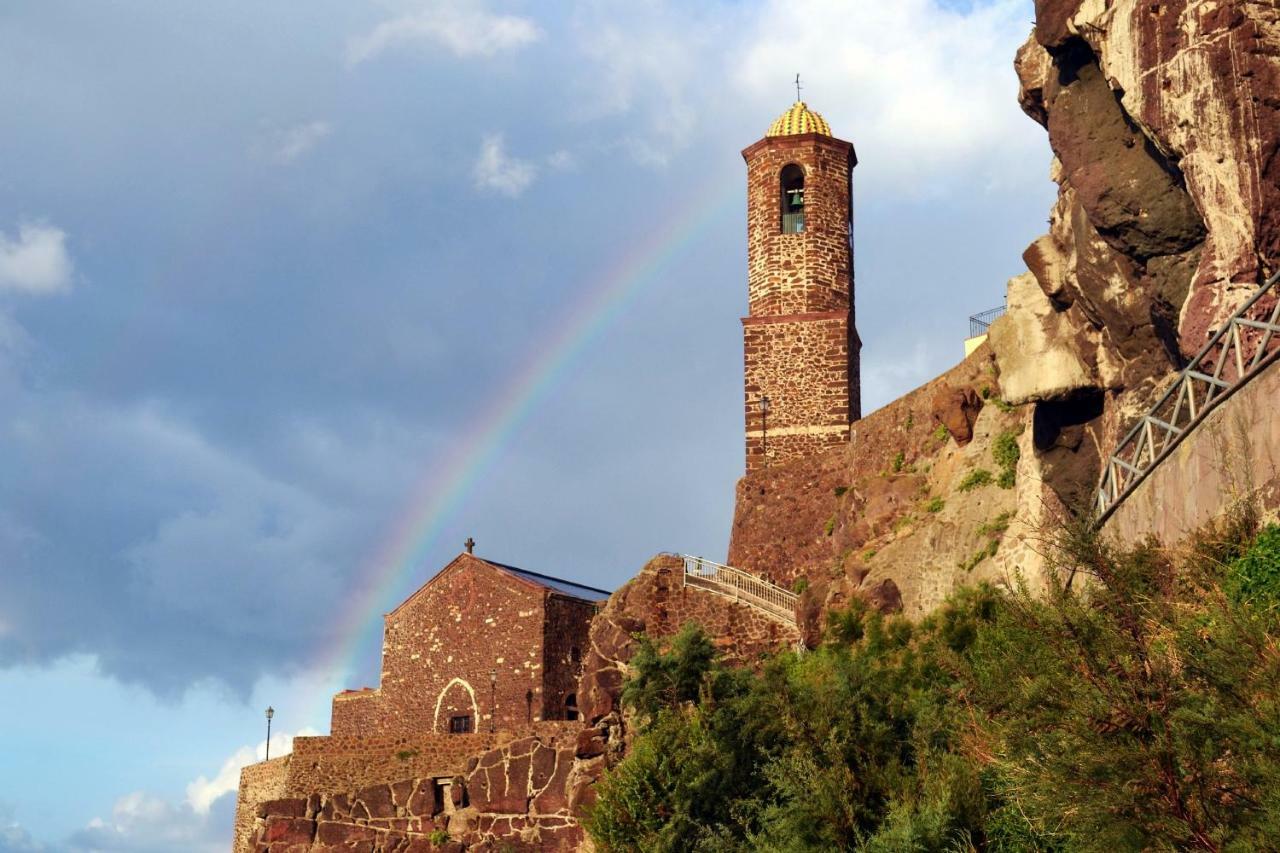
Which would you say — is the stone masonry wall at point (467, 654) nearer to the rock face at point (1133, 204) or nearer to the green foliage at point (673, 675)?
the rock face at point (1133, 204)

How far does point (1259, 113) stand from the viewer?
2058cm

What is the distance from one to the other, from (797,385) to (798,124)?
924 centimetres

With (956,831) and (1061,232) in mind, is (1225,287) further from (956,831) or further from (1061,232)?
(956,831)

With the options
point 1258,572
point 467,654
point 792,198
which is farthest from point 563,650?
point 1258,572

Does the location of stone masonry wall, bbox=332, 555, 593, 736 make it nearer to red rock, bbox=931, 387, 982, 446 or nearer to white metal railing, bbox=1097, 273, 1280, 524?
red rock, bbox=931, 387, 982, 446

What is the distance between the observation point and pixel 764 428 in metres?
45.0

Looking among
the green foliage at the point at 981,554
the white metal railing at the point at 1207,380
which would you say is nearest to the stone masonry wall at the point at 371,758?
the green foliage at the point at 981,554

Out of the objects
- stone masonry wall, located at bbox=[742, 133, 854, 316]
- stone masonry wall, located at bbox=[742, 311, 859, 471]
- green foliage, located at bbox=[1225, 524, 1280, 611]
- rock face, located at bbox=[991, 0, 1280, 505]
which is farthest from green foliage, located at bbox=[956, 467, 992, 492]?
green foliage, located at bbox=[1225, 524, 1280, 611]

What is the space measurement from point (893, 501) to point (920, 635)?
6.14m

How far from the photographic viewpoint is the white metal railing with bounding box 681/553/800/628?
36562mm

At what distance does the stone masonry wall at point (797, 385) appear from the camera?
44.8 metres

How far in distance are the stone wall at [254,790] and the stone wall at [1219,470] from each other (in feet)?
105

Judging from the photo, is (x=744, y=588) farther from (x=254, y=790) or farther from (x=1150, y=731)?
(x=1150, y=731)

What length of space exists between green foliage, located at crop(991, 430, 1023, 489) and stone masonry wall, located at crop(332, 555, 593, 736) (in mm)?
18327
